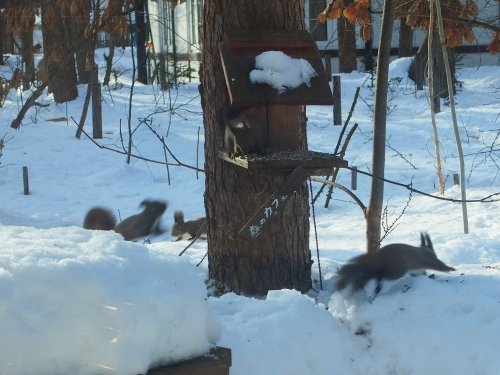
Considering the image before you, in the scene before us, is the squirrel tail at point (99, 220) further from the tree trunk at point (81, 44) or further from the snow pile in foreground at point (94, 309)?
the snow pile in foreground at point (94, 309)

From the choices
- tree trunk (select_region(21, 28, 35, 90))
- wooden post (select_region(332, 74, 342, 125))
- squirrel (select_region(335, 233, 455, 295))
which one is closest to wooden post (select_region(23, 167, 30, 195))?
tree trunk (select_region(21, 28, 35, 90))

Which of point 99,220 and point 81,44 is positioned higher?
point 81,44

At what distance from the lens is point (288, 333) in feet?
13.1

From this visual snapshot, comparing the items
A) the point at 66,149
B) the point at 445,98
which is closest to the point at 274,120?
the point at 66,149

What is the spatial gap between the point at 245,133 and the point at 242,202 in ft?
2.79

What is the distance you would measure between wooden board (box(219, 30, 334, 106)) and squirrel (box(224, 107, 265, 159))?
0.13m

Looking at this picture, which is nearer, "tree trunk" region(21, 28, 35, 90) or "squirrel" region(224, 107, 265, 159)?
"squirrel" region(224, 107, 265, 159)

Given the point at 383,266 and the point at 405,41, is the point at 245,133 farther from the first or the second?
the point at 405,41

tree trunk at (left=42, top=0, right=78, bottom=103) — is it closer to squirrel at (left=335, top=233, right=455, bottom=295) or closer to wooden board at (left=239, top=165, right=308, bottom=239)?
wooden board at (left=239, top=165, right=308, bottom=239)

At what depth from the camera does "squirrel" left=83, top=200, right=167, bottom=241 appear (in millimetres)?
9797

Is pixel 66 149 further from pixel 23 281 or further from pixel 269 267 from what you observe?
pixel 23 281

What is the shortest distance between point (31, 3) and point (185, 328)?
10.2 metres

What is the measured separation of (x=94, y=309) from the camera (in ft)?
9.52

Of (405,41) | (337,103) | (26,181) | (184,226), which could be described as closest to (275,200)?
(184,226)
